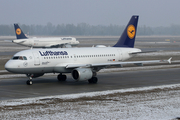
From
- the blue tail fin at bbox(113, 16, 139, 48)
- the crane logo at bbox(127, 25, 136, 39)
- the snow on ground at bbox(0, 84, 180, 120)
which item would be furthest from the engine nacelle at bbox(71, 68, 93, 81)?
the crane logo at bbox(127, 25, 136, 39)

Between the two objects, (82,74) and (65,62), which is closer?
(82,74)

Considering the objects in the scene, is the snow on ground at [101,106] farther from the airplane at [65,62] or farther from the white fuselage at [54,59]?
the white fuselage at [54,59]

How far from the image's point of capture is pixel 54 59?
100ft

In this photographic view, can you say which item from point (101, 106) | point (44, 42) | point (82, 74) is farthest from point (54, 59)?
point (44, 42)

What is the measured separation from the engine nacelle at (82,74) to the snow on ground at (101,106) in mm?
4584

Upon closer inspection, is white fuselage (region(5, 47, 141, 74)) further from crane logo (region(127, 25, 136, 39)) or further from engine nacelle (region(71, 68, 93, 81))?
crane logo (region(127, 25, 136, 39))

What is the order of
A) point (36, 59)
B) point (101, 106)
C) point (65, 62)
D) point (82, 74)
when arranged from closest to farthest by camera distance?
point (101, 106) → point (82, 74) → point (36, 59) → point (65, 62)

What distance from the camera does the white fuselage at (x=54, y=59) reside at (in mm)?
28641

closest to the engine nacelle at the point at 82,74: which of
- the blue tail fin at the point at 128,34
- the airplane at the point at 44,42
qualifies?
the blue tail fin at the point at 128,34

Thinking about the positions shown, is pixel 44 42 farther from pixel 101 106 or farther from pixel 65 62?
pixel 101 106

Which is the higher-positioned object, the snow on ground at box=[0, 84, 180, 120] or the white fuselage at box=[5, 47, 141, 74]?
the white fuselage at box=[5, 47, 141, 74]

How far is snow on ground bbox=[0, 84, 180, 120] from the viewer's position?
55.6 ft

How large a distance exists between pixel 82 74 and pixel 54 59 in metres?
3.89

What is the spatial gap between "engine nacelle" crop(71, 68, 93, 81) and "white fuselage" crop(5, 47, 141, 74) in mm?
1851
